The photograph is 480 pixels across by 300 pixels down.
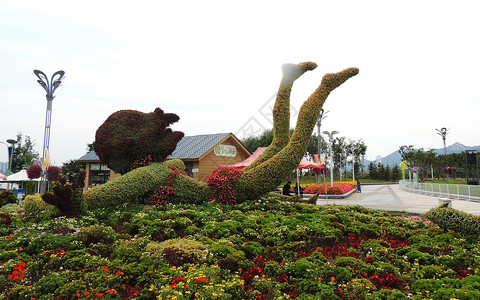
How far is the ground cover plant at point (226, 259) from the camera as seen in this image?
3854mm

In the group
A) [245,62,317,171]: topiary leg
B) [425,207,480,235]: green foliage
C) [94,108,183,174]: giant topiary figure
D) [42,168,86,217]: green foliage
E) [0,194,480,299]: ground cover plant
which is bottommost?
[0,194,480,299]: ground cover plant

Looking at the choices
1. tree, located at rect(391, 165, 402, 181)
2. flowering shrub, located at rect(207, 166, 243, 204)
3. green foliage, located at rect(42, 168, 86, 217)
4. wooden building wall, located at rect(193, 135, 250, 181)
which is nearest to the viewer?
green foliage, located at rect(42, 168, 86, 217)

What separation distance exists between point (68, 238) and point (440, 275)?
6142 mm

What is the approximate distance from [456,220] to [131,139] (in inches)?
317

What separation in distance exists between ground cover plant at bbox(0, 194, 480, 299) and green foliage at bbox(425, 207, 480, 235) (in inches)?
9.5

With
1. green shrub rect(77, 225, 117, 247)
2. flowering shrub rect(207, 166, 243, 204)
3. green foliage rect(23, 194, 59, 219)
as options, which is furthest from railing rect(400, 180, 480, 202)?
green foliage rect(23, 194, 59, 219)

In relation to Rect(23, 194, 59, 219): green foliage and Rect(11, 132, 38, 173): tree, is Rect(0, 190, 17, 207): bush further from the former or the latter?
Rect(11, 132, 38, 173): tree

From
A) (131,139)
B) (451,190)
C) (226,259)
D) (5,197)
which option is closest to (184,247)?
(226,259)

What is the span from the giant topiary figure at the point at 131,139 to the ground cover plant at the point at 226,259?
2106 millimetres

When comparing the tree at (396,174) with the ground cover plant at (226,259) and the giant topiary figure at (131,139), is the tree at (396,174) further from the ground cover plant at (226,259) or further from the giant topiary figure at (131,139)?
the giant topiary figure at (131,139)

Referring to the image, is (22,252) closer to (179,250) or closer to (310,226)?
(179,250)

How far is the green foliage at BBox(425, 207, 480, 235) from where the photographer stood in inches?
223

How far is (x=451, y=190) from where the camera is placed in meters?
19.8

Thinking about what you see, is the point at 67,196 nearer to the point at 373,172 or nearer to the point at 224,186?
the point at 224,186
